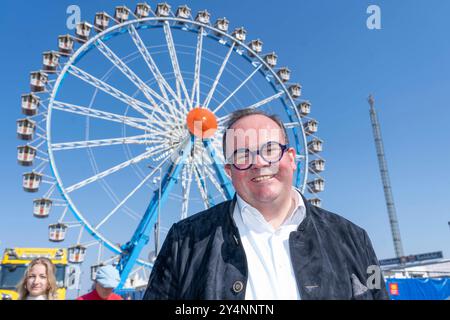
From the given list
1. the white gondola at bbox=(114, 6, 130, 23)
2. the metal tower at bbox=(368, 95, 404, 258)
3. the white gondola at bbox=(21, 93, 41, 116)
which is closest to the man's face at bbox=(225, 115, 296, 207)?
the white gondola at bbox=(21, 93, 41, 116)

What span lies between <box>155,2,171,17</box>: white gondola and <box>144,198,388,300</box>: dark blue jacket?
18.2 meters

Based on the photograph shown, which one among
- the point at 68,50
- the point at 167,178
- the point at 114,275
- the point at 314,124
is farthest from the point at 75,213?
the point at 314,124

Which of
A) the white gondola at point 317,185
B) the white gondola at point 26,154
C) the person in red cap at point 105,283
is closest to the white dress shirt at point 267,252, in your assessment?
the person in red cap at point 105,283

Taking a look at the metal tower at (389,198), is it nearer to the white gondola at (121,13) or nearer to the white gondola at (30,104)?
the white gondola at (121,13)

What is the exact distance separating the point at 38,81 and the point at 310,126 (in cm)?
1369

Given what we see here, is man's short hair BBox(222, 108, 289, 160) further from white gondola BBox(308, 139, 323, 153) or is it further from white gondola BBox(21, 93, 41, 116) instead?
white gondola BBox(308, 139, 323, 153)

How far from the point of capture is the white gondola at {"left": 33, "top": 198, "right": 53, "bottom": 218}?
46.7 ft

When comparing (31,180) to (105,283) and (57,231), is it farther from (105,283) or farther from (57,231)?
(105,283)

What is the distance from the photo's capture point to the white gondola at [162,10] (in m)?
18.1

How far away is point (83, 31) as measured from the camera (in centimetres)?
1591

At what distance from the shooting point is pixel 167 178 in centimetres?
1528

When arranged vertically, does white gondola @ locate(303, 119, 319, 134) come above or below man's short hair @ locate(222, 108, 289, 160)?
above

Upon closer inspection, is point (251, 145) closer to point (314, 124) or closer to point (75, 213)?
point (75, 213)
